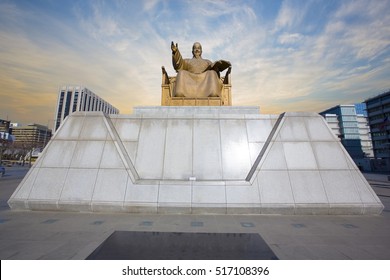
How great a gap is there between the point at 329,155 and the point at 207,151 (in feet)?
17.6

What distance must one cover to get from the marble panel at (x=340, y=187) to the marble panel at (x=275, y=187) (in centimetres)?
151

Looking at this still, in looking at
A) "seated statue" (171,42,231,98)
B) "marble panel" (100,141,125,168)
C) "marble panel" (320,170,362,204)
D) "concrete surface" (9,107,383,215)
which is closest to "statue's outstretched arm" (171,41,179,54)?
"seated statue" (171,42,231,98)

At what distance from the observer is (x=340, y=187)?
7379mm

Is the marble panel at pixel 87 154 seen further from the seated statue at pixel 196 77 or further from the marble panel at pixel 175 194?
the seated statue at pixel 196 77

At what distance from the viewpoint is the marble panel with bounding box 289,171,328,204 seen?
7.12m

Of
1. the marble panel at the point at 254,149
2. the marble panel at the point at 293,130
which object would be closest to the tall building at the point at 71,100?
the marble panel at the point at 254,149

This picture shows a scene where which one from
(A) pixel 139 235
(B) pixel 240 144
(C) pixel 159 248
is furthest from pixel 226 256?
(B) pixel 240 144

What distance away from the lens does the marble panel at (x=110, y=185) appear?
723 cm

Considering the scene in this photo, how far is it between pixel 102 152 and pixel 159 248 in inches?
224

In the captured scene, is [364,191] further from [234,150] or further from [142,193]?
[142,193]

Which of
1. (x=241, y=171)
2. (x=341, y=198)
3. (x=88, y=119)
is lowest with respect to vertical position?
(x=341, y=198)

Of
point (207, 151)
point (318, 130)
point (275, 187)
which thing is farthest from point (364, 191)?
point (207, 151)
